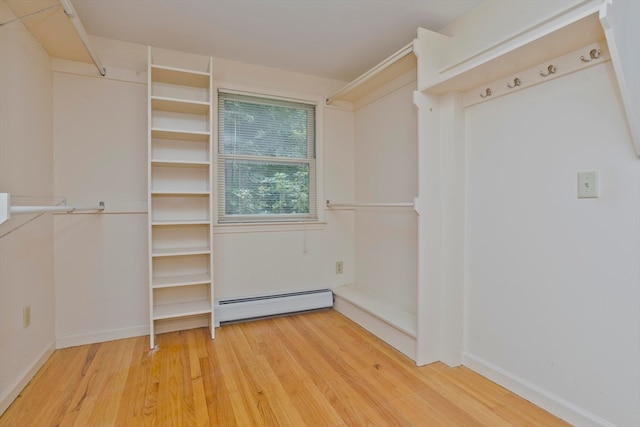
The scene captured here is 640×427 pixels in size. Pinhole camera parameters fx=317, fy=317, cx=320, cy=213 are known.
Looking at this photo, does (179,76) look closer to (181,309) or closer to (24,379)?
(181,309)

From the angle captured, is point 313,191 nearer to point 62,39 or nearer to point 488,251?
point 488,251

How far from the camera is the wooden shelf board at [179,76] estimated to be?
7.49 feet

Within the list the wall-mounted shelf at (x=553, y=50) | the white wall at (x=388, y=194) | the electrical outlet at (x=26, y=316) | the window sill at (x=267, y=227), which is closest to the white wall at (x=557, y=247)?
the wall-mounted shelf at (x=553, y=50)

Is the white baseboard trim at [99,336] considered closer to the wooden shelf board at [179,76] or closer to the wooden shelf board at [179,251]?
the wooden shelf board at [179,251]

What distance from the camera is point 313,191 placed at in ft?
10.3

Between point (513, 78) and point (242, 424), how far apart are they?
223 centimetres

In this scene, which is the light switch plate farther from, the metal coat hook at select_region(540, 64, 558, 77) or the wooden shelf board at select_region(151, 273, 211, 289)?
the wooden shelf board at select_region(151, 273, 211, 289)

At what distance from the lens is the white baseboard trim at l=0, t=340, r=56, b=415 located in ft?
5.13

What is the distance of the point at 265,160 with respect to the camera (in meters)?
2.92

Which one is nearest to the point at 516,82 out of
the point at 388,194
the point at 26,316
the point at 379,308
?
the point at 388,194

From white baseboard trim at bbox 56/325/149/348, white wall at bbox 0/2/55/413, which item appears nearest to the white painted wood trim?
white wall at bbox 0/2/55/413

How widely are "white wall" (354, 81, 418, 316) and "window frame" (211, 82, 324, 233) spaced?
1.30 ft

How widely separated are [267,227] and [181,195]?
78 centimetres

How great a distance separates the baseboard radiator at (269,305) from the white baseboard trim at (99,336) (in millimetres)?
579
